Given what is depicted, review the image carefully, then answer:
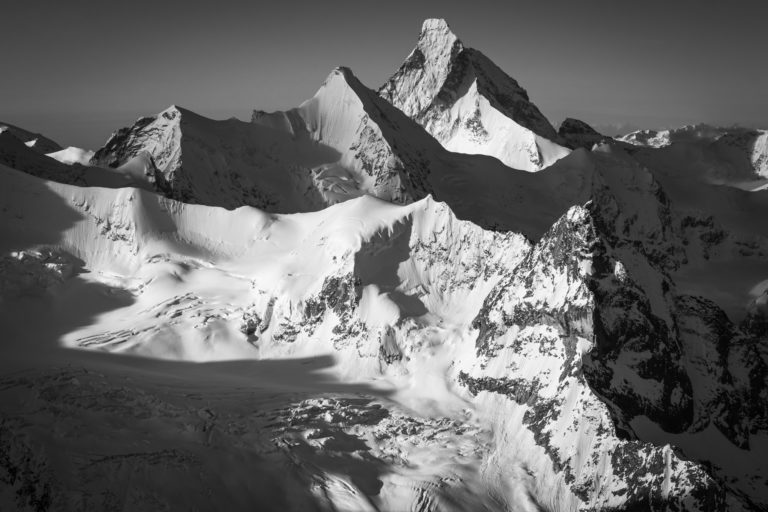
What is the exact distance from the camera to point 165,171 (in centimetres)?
16288

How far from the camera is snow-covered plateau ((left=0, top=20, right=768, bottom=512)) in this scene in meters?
67.4

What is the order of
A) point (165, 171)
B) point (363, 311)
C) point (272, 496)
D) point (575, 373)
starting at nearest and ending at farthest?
point (272, 496), point (575, 373), point (363, 311), point (165, 171)

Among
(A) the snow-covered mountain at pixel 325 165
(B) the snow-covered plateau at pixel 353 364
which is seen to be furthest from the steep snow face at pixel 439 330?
(A) the snow-covered mountain at pixel 325 165

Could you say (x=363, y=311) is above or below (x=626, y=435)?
above

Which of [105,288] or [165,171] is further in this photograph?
[165,171]

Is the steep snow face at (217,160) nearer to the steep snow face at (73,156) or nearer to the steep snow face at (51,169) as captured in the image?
the steep snow face at (51,169)

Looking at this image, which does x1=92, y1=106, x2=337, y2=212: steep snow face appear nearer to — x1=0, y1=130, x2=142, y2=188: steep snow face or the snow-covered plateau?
x1=0, y1=130, x2=142, y2=188: steep snow face

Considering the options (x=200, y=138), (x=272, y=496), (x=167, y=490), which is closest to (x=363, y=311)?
(x=272, y=496)

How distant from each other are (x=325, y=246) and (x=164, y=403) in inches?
1661

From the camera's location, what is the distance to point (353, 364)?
96.2m

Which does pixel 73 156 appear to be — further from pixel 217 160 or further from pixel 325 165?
pixel 325 165

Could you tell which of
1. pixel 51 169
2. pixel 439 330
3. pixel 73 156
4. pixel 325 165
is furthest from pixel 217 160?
pixel 439 330

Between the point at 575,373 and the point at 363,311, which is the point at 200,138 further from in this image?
the point at 575,373

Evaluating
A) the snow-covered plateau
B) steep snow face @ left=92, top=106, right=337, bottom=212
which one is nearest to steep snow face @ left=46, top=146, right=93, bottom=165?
steep snow face @ left=92, top=106, right=337, bottom=212
